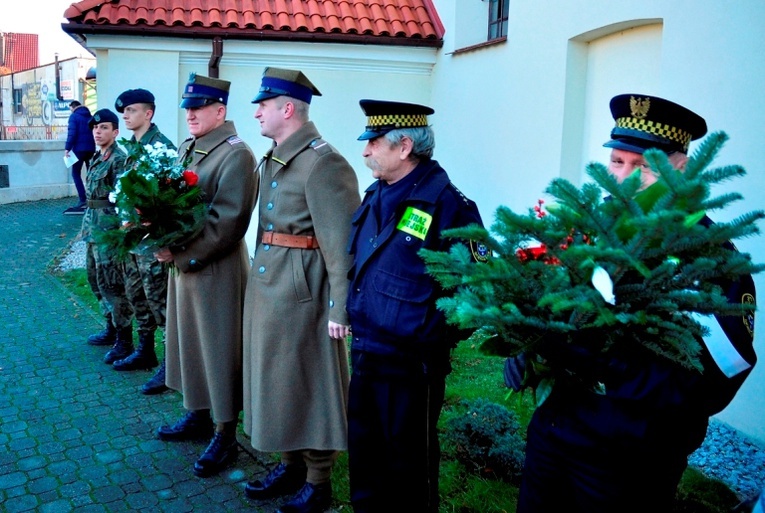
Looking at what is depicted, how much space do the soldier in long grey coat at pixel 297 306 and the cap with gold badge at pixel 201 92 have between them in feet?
2.19

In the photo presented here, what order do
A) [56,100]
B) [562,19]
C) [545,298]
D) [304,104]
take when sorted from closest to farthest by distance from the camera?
[545,298]
[304,104]
[562,19]
[56,100]

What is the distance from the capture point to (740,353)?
2.00m

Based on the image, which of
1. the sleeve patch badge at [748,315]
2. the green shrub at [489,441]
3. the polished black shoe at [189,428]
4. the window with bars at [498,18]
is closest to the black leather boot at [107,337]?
the polished black shoe at [189,428]

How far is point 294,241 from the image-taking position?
3500 mm

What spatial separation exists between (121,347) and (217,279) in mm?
2418

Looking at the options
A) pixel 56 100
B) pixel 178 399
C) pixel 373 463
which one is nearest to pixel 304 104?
pixel 373 463

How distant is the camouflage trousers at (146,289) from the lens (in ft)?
17.3

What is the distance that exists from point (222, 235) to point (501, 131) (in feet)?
14.4

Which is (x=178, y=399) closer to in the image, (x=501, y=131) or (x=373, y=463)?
(x=373, y=463)

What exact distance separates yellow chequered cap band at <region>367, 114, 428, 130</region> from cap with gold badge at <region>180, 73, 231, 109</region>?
4.77ft

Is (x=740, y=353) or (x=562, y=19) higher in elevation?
(x=562, y=19)

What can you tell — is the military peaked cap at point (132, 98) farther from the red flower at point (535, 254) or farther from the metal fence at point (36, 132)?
the metal fence at point (36, 132)

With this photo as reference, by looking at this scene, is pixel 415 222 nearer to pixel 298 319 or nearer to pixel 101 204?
pixel 298 319

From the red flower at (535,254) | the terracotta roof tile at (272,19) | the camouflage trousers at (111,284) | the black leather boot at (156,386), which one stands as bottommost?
the black leather boot at (156,386)
